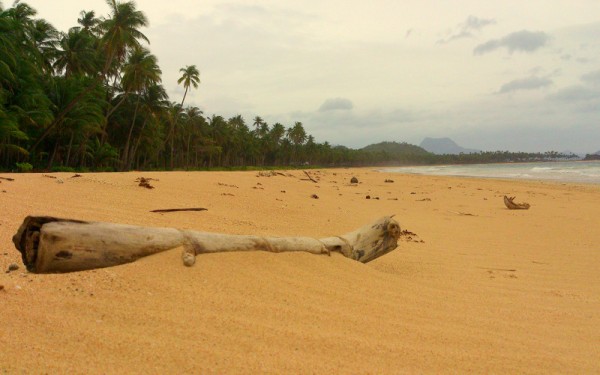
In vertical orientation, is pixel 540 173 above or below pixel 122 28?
below

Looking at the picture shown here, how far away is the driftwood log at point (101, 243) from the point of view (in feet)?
9.22

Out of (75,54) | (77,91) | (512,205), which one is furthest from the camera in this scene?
(75,54)

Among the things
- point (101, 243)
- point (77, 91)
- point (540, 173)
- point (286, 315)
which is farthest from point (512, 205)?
point (540, 173)

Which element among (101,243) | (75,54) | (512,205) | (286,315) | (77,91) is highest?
(75,54)

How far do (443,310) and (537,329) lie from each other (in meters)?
0.70

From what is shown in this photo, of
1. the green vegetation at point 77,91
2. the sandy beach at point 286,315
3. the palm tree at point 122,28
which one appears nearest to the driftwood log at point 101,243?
the sandy beach at point 286,315

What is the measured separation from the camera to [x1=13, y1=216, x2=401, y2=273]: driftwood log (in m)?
2.81

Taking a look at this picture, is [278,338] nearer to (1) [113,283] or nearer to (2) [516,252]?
(1) [113,283]

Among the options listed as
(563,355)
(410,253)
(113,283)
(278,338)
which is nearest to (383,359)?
(278,338)

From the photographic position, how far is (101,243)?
2965mm

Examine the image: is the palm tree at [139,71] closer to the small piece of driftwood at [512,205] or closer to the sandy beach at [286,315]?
the small piece of driftwood at [512,205]

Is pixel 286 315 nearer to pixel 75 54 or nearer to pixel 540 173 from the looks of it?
pixel 75 54

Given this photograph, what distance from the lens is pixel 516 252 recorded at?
248 inches

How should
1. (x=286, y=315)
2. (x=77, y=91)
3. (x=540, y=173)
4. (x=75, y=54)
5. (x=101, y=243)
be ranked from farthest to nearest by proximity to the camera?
(x=540, y=173) → (x=75, y=54) → (x=77, y=91) → (x=101, y=243) → (x=286, y=315)
